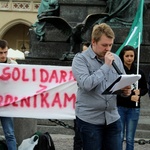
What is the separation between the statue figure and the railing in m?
25.6

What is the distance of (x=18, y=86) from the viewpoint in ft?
25.3

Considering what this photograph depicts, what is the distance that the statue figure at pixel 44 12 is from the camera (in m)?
11.8

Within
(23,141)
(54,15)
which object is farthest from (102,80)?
(54,15)

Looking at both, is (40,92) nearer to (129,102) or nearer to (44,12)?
(129,102)

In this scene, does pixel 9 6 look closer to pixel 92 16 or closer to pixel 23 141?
pixel 92 16

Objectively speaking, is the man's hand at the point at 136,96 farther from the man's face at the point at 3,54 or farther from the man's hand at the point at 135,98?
the man's face at the point at 3,54

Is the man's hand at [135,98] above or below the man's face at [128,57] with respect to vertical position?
below

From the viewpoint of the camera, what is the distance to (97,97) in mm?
4992

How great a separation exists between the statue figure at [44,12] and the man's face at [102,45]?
6.82m

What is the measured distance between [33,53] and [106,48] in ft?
22.9

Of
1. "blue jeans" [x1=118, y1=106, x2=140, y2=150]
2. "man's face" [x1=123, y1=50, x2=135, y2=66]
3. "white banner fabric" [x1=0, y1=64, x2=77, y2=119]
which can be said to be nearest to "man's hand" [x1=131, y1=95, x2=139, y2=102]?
"blue jeans" [x1=118, y1=106, x2=140, y2=150]

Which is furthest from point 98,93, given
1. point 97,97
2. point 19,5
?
point 19,5

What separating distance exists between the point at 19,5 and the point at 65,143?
30.2 meters

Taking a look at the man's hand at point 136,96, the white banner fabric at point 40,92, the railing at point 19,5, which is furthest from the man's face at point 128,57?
the railing at point 19,5
